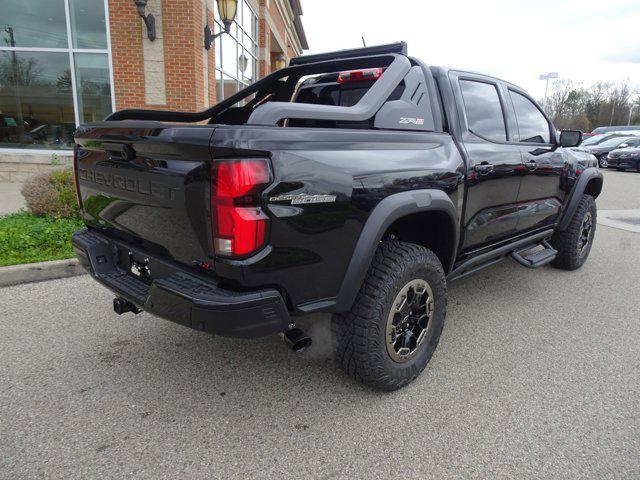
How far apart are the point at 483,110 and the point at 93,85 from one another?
815 cm

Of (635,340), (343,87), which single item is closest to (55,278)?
(343,87)

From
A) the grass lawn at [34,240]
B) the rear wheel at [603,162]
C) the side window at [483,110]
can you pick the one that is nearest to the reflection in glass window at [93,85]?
the grass lawn at [34,240]

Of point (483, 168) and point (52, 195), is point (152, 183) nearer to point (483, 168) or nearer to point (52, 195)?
point (483, 168)

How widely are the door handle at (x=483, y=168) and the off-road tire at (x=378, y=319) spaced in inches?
32.0

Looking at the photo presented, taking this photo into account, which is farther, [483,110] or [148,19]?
[148,19]

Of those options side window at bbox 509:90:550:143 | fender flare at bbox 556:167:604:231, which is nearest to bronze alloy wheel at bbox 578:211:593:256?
fender flare at bbox 556:167:604:231

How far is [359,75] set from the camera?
3.35 meters

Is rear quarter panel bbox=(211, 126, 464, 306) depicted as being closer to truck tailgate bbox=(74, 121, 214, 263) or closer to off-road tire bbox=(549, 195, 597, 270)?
truck tailgate bbox=(74, 121, 214, 263)

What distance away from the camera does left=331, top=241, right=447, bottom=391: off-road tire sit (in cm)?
238

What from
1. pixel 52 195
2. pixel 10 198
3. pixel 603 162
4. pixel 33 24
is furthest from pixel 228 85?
pixel 603 162

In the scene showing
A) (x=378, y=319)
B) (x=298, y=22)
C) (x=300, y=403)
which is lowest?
(x=300, y=403)

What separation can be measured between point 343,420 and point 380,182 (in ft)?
4.22

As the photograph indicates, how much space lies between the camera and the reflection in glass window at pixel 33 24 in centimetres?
870

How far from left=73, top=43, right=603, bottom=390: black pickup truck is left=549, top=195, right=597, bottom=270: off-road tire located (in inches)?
57.0
